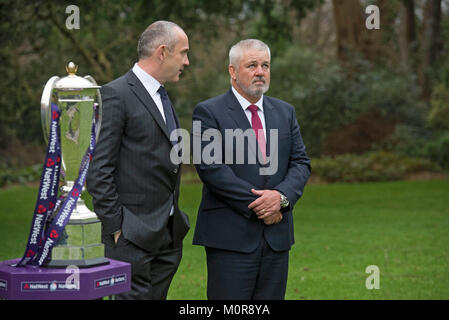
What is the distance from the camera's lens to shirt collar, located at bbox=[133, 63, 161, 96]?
13.0 ft

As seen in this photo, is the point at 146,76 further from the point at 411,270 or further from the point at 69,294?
the point at 411,270

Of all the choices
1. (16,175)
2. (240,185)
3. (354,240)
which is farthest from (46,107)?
(16,175)

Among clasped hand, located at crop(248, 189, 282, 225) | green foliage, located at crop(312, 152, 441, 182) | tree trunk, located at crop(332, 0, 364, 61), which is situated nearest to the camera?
clasped hand, located at crop(248, 189, 282, 225)

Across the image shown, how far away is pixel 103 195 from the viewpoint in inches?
146

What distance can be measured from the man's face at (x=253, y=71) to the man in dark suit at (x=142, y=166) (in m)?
0.51

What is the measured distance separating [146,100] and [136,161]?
0.35 metres

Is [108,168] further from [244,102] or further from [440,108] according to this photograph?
[440,108]

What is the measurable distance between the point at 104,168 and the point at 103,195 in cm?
15

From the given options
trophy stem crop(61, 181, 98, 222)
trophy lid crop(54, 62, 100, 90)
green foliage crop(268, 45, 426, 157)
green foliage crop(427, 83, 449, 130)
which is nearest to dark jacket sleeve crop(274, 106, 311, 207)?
trophy stem crop(61, 181, 98, 222)

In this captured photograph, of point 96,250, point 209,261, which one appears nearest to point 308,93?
point 209,261

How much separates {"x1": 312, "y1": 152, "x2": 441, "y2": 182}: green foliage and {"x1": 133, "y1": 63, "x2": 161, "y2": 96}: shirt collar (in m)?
15.5

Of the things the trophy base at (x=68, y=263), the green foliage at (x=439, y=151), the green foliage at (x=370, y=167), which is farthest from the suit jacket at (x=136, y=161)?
the green foliage at (x=439, y=151)

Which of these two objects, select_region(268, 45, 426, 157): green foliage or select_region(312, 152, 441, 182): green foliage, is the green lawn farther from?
select_region(268, 45, 426, 157): green foliage

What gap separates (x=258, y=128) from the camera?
4.37 meters
